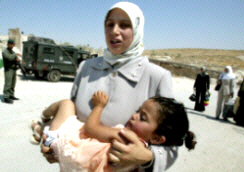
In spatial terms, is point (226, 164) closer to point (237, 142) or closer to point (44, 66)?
point (237, 142)

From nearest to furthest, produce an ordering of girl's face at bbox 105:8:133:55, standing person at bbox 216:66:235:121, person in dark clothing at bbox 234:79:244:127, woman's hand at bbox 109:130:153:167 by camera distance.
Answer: woman's hand at bbox 109:130:153:167, girl's face at bbox 105:8:133:55, person in dark clothing at bbox 234:79:244:127, standing person at bbox 216:66:235:121

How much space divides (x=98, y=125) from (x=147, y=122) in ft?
0.98

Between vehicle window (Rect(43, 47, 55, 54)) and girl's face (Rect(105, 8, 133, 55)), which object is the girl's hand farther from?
vehicle window (Rect(43, 47, 55, 54))

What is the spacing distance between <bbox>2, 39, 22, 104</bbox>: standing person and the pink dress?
656 cm

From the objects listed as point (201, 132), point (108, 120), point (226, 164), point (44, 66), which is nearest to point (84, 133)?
point (108, 120)

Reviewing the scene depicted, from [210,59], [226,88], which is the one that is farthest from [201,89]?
[210,59]

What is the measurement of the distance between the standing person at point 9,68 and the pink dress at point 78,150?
21.5ft

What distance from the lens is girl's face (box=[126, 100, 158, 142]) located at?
1.31m

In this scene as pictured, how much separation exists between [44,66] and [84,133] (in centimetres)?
1292

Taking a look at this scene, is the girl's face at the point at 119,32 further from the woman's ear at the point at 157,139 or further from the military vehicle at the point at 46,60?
the military vehicle at the point at 46,60

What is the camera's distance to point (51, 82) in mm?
13578

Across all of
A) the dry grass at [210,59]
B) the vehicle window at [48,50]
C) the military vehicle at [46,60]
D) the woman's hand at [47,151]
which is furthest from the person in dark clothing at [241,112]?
the dry grass at [210,59]

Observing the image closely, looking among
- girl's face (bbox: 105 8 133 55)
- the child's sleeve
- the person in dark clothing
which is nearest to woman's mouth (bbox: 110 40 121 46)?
girl's face (bbox: 105 8 133 55)

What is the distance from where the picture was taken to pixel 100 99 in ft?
4.54
